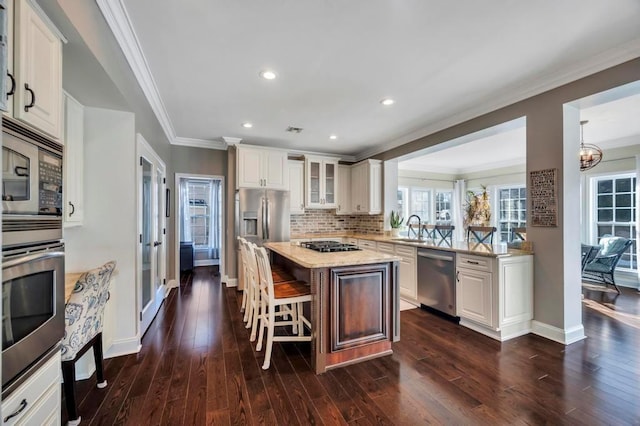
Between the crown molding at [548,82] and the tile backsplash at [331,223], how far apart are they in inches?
84.0

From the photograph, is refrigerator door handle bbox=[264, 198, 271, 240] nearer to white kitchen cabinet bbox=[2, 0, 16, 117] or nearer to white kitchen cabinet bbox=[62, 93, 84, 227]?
white kitchen cabinet bbox=[62, 93, 84, 227]

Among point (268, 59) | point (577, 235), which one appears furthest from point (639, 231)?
point (268, 59)

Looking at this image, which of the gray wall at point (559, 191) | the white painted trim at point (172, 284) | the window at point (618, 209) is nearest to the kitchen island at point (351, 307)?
the gray wall at point (559, 191)

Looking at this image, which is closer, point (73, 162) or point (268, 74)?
point (73, 162)

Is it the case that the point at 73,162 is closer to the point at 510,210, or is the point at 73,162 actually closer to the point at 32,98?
the point at 32,98

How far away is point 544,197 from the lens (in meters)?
2.79

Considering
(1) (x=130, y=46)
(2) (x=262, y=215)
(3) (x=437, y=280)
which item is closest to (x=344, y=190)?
(2) (x=262, y=215)

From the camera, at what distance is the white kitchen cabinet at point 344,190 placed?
19.1 feet

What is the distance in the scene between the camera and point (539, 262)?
2.86 metres

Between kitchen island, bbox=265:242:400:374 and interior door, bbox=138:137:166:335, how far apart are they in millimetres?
1640

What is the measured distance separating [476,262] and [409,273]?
107 centimetres

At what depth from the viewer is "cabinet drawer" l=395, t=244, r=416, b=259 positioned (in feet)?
12.6

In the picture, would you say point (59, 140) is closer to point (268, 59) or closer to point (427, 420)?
point (268, 59)

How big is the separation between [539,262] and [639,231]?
3704 mm
